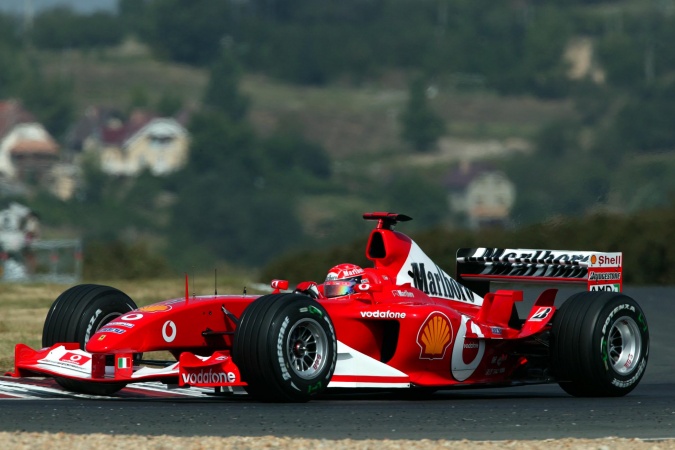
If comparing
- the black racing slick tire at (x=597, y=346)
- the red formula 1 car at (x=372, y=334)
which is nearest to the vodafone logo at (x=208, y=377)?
the red formula 1 car at (x=372, y=334)

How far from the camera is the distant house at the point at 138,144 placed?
95625 millimetres

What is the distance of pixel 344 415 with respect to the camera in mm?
10086

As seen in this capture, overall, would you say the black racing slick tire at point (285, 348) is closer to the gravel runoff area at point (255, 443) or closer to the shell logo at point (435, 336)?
the shell logo at point (435, 336)

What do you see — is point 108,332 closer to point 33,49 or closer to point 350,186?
point 350,186

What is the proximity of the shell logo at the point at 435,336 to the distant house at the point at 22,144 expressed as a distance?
71841 millimetres

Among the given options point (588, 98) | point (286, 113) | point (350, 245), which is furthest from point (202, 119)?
point (350, 245)

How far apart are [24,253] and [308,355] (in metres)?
29.0

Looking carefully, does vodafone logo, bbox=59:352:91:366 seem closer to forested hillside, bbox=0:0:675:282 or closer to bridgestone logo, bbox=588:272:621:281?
bridgestone logo, bbox=588:272:621:281

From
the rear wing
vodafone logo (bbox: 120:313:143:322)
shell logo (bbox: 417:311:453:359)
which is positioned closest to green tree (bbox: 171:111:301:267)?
the rear wing

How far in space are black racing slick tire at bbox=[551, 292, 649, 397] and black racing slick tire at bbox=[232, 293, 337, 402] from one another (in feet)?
7.08

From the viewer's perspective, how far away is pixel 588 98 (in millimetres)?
100750

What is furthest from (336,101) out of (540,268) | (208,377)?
(208,377)

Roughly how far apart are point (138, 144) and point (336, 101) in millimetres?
25733

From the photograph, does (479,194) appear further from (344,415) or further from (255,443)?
(255,443)
